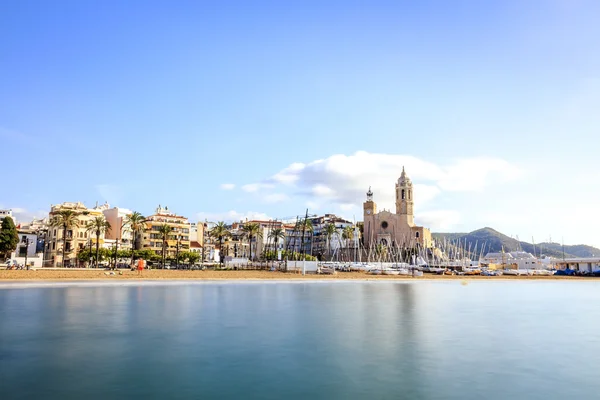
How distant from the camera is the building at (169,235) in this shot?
4523 inches

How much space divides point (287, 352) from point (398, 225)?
499 ft

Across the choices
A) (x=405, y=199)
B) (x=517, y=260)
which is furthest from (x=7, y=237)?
(x=517, y=260)

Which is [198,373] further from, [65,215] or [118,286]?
[65,215]

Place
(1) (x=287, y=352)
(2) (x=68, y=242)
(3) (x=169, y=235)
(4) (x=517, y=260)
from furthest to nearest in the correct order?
(4) (x=517, y=260), (3) (x=169, y=235), (2) (x=68, y=242), (1) (x=287, y=352)

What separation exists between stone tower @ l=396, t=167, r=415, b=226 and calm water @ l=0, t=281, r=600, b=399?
135 metres

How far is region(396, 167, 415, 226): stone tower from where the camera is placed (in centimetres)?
17150

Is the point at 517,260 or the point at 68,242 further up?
the point at 68,242

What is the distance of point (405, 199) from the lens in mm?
173750

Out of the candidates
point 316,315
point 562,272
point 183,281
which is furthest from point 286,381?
point 562,272

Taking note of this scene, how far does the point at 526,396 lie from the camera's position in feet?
48.8

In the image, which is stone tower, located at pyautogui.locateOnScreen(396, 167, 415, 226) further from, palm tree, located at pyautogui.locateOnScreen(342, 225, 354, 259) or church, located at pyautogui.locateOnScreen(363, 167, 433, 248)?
palm tree, located at pyautogui.locateOnScreen(342, 225, 354, 259)

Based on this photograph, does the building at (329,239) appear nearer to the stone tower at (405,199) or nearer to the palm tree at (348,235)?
the palm tree at (348,235)

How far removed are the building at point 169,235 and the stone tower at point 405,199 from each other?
259 feet

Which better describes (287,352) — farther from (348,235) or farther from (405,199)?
(405,199)
